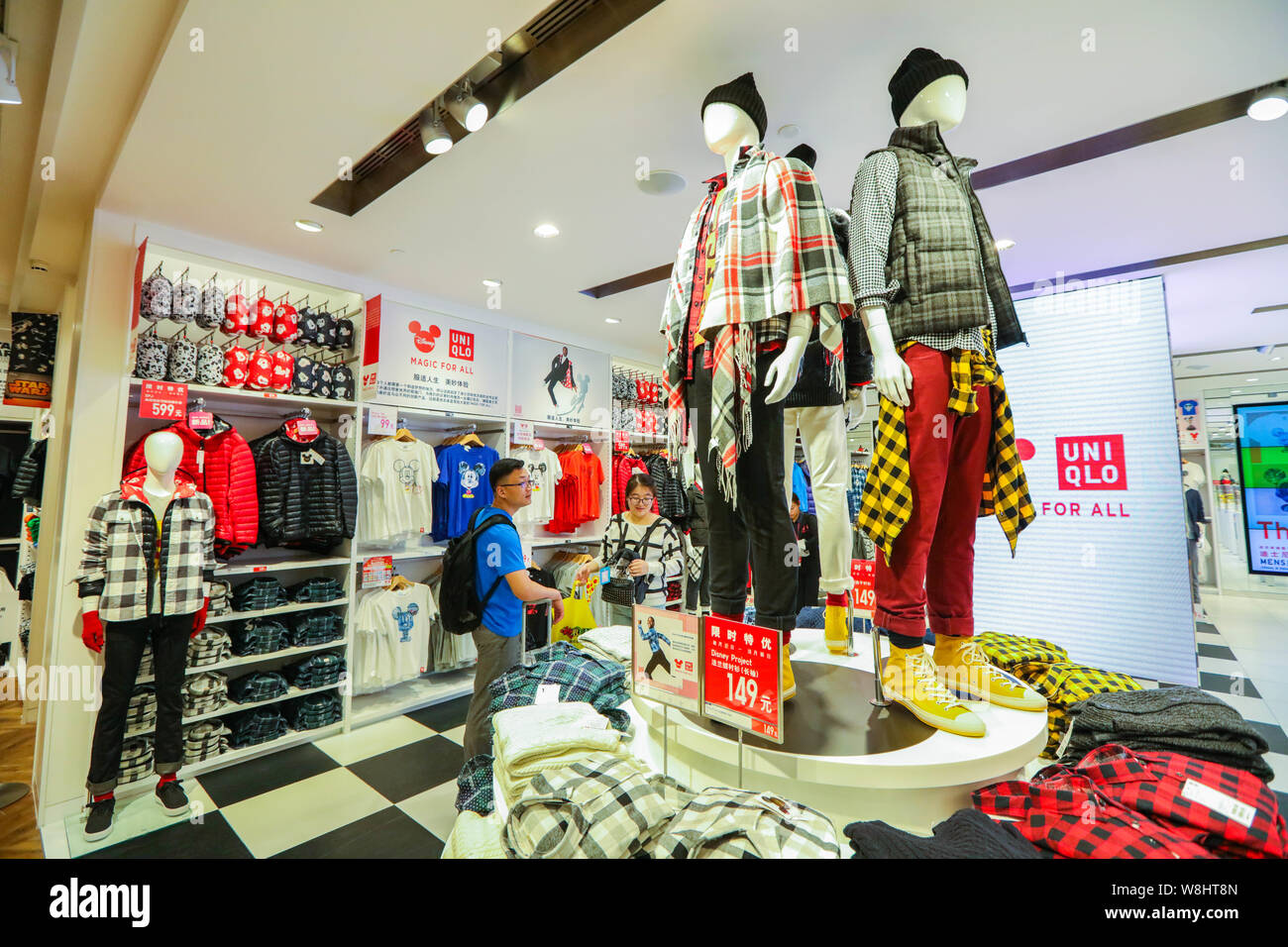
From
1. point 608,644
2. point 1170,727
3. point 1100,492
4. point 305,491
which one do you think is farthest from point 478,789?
point 1100,492

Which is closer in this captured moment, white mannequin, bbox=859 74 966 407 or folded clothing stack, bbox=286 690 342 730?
white mannequin, bbox=859 74 966 407

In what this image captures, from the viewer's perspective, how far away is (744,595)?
1.37m

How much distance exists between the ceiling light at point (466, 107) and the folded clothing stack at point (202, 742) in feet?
10.4

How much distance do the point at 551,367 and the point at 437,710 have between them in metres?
2.75

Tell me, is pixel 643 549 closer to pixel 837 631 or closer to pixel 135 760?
pixel 837 631

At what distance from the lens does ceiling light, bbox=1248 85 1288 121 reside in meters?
1.96

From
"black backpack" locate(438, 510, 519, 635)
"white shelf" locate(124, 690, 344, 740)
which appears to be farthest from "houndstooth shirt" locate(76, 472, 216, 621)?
"black backpack" locate(438, 510, 519, 635)

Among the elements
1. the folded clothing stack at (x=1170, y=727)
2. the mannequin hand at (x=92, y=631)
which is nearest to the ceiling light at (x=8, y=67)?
the mannequin hand at (x=92, y=631)

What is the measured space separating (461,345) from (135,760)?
9.58ft

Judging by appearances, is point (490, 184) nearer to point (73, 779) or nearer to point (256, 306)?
point (256, 306)

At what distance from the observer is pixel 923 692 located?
4.34 feet

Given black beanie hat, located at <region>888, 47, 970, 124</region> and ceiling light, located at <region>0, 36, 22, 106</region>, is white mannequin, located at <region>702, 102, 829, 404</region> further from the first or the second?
ceiling light, located at <region>0, 36, 22, 106</region>

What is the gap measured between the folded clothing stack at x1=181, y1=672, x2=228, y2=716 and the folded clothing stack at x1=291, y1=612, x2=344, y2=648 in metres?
0.40

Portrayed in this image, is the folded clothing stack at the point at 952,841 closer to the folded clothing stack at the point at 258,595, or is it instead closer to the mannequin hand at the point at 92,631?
the mannequin hand at the point at 92,631
